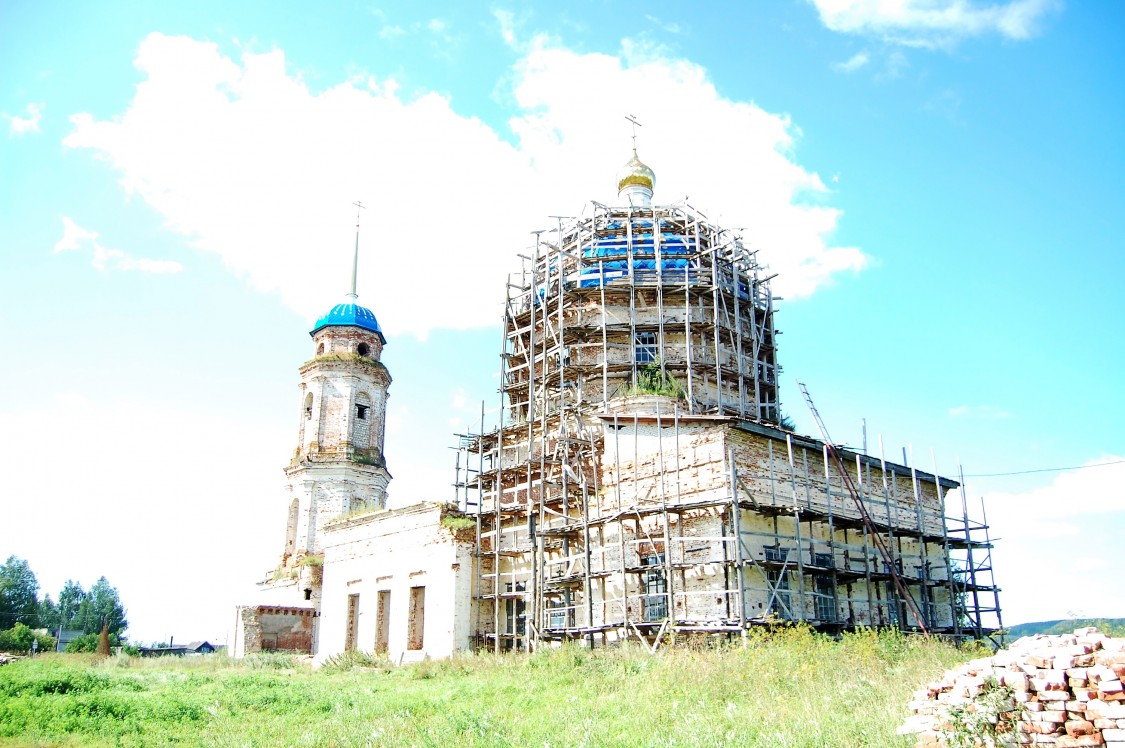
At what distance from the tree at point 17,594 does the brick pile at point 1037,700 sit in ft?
193

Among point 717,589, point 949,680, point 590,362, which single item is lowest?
point 949,680

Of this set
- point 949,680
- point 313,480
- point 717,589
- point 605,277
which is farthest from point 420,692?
point 313,480

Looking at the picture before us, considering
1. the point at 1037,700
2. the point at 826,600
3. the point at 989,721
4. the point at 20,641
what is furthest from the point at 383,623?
the point at 20,641

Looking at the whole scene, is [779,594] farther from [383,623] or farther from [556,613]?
[383,623]

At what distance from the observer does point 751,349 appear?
80.5ft

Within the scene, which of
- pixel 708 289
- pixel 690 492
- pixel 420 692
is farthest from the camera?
pixel 708 289

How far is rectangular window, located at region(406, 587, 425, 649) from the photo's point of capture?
73.9 ft

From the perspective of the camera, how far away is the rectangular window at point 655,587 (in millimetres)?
17797

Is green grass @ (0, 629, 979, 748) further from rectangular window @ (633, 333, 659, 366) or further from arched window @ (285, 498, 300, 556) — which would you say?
arched window @ (285, 498, 300, 556)

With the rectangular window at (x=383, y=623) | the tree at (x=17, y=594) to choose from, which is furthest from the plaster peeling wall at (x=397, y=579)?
the tree at (x=17, y=594)

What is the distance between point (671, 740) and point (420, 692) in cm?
683

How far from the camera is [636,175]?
27328 millimetres

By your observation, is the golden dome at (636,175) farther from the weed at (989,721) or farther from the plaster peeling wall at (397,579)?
the weed at (989,721)

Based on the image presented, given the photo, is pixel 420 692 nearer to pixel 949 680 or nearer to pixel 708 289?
pixel 949 680
